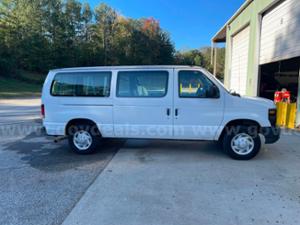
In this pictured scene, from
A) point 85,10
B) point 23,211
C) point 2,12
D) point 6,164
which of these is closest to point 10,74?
point 2,12

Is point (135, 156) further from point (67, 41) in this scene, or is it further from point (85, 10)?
point (85, 10)

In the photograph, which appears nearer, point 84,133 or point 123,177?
point 123,177

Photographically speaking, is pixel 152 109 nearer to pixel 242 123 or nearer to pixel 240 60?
pixel 242 123

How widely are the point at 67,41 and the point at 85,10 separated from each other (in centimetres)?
904

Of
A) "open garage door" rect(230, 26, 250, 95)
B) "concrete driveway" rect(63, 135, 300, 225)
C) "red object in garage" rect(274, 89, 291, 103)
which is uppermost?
"open garage door" rect(230, 26, 250, 95)

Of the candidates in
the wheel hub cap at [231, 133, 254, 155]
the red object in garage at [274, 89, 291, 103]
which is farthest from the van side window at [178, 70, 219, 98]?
the red object in garage at [274, 89, 291, 103]

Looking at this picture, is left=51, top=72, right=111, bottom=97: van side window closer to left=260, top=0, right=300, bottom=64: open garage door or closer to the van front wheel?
the van front wheel

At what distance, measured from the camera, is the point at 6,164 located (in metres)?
5.02

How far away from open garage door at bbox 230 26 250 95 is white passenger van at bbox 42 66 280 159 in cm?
999

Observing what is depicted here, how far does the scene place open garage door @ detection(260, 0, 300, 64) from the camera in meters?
8.71

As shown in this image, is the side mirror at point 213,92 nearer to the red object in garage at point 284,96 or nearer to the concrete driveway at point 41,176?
the concrete driveway at point 41,176

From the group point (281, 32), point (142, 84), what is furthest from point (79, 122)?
point (281, 32)

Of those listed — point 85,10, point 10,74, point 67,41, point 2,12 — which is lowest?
point 10,74

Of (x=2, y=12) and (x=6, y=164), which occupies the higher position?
(x=2, y=12)
